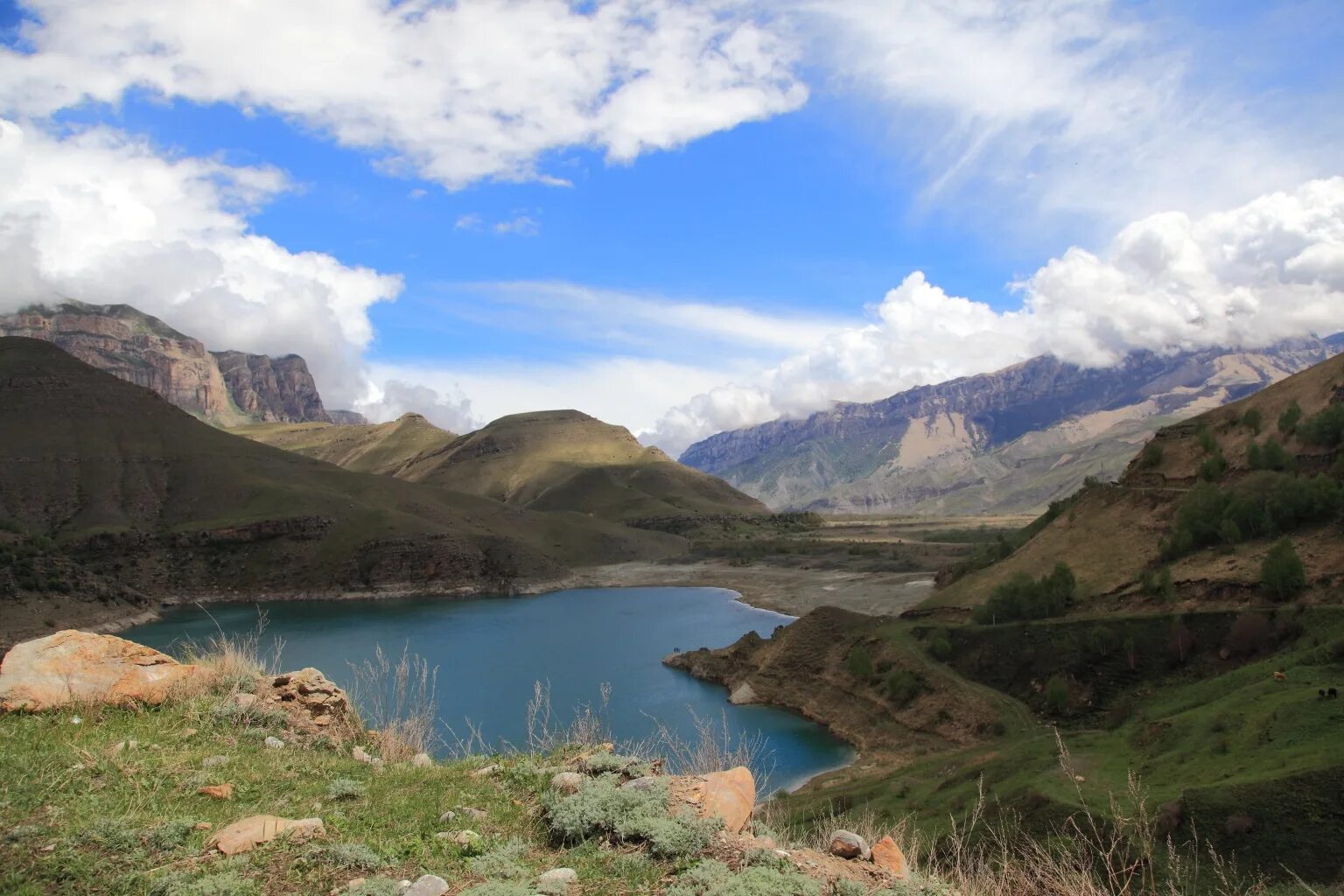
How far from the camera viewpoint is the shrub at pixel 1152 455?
55094 mm

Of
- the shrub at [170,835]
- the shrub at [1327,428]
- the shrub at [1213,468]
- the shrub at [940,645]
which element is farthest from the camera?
the shrub at [1213,468]

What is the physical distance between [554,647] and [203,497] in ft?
208

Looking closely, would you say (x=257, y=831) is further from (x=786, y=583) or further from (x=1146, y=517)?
(x=786, y=583)

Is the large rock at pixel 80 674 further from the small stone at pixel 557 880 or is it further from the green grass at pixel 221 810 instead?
the small stone at pixel 557 880

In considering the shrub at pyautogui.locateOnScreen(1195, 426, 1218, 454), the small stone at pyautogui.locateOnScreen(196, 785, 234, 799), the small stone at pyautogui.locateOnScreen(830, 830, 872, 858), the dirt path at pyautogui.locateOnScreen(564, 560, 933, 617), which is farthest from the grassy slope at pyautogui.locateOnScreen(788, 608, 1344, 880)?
the dirt path at pyautogui.locateOnScreen(564, 560, 933, 617)

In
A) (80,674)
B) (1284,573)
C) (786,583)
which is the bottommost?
(786,583)

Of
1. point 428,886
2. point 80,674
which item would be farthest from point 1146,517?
point 80,674

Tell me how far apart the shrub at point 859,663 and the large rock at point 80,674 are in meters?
42.5

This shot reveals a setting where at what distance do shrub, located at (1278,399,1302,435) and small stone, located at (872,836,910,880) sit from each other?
2064 inches

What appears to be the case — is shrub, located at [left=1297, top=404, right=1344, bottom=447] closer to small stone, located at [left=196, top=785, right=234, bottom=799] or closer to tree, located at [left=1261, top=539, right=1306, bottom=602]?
tree, located at [left=1261, top=539, right=1306, bottom=602]

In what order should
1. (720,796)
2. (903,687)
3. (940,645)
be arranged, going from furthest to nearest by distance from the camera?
(940,645), (903,687), (720,796)

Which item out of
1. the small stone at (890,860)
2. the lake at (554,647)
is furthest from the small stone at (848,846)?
the lake at (554,647)

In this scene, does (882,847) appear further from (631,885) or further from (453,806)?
(453,806)

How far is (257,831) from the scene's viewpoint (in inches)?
263
